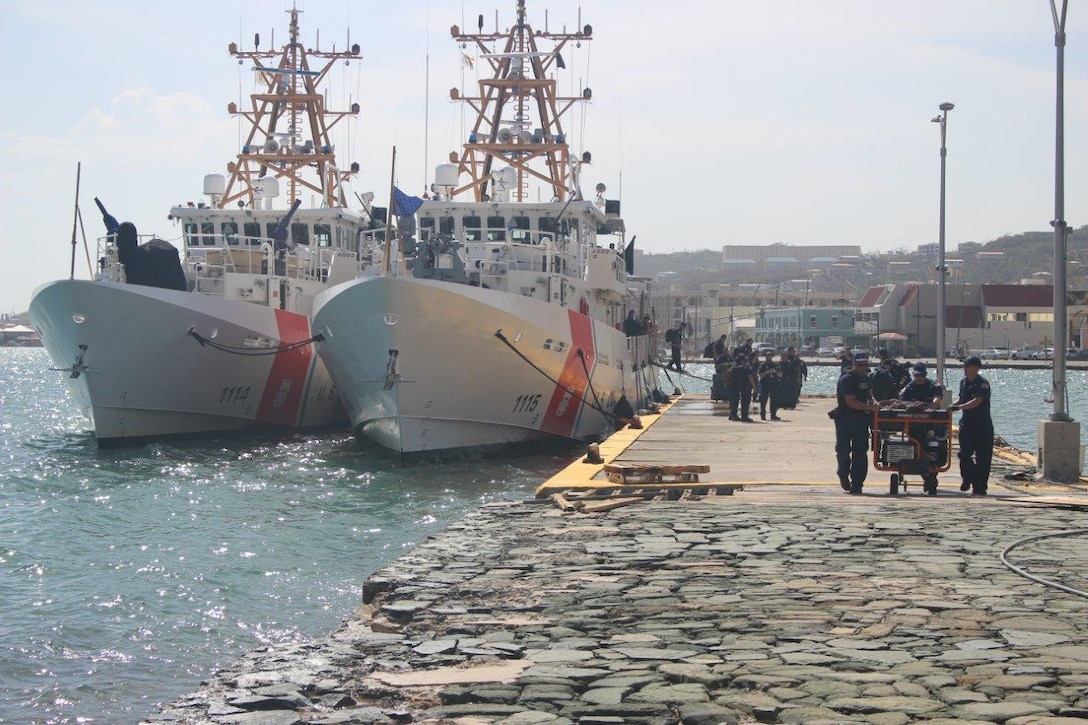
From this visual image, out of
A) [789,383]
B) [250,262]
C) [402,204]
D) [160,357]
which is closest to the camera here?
[402,204]

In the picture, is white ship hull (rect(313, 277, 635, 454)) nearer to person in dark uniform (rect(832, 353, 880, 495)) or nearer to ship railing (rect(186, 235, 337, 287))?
ship railing (rect(186, 235, 337, 287))

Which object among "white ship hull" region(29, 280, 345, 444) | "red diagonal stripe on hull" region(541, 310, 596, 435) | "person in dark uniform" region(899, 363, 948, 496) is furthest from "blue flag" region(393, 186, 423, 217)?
"person in dark uniform" region(899, 363, 948, 496)

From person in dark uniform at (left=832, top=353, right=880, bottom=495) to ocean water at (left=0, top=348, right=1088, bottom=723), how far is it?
4756 millimetres

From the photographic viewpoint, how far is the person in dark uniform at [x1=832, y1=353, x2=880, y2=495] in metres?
13.1

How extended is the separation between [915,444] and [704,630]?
21.7 ft

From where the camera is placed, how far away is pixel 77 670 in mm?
9680

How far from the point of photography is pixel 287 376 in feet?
97.0

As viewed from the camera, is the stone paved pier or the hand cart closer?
the stone paved pier

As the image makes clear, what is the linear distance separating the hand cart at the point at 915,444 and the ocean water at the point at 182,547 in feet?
16.9

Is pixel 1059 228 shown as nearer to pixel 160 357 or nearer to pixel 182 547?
pixel 182 547

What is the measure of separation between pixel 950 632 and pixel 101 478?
18.1m

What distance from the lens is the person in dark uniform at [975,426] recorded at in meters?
12.9

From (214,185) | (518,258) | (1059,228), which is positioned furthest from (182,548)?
(214,185)

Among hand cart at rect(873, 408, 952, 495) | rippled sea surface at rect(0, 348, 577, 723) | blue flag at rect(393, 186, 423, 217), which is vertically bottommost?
rippled sea surface at rect(0, 348, 577, 723)
